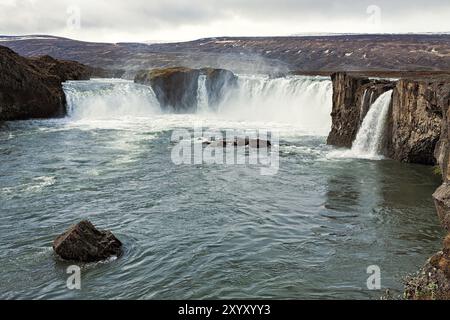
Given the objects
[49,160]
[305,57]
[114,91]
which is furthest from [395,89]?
[305,57]

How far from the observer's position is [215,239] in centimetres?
1477

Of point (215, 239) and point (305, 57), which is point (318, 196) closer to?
point (215, 239)

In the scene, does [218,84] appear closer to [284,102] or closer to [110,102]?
[284,102]

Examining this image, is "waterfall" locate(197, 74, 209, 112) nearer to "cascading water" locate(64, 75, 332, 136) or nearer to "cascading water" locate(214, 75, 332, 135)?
"cascading water" locate(64, 75, 332, 136)

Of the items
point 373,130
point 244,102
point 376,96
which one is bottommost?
point 373,130

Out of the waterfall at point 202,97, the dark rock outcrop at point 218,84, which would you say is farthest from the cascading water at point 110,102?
the dark rock outcrop at point 218,84

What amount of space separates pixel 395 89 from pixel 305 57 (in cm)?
10762

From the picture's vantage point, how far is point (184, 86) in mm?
58656

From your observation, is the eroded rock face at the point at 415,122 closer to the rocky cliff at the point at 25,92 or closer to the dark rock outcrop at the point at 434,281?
the dark rock outcrop at the point at 434,281

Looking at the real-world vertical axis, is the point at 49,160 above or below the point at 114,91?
below

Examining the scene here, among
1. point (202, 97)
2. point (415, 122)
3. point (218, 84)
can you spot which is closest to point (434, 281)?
point (415, 122)

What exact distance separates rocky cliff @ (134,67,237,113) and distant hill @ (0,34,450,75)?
41.2 meters

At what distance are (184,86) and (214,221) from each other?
43.8 m

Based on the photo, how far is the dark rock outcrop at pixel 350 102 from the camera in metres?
28.9
